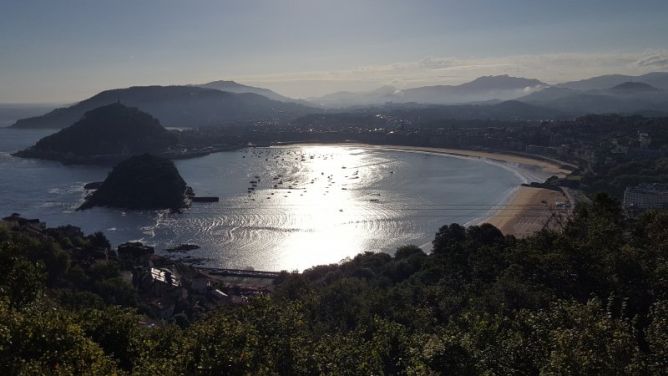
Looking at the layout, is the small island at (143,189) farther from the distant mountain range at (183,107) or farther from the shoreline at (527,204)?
the distant mountain range at (183,107)

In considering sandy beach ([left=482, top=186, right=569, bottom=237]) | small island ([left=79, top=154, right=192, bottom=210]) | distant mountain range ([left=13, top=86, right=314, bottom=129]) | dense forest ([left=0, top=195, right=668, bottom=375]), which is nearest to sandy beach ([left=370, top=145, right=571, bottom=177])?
sandy beach ([left=482, top=186, right=569, bottom=237])

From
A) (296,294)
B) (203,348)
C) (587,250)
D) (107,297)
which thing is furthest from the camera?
(107,297)

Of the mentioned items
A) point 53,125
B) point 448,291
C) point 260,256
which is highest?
point 53,125

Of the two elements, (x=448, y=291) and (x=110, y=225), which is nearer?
(x=448, y=291)

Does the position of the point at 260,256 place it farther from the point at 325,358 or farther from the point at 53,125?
the point at 53,125

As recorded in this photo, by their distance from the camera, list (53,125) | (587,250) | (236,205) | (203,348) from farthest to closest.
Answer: (53,125) < (236,205) < (587,250) < (203,348)

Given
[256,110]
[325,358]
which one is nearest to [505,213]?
[325,358]

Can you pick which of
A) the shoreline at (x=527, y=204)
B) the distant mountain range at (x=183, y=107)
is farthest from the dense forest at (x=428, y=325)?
the distant mountain range at (x=183, y=107)

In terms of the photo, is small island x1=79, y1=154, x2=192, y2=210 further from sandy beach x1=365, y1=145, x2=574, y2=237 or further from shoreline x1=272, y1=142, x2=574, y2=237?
sandy beach x1=365, y1=145, x2=574, y2=237
